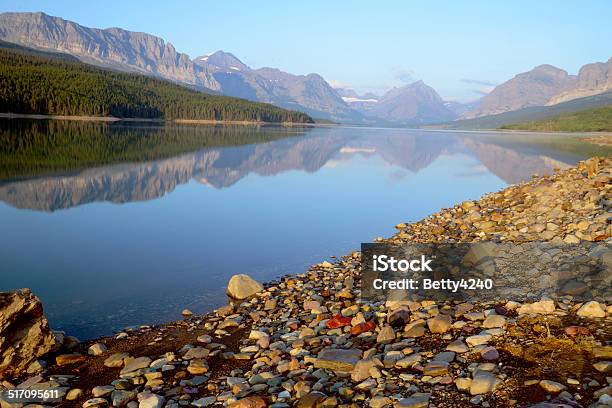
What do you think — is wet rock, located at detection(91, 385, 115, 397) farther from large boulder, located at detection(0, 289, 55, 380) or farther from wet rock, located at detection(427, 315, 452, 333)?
wet rock, located at detection(427, 315, 452, 333)

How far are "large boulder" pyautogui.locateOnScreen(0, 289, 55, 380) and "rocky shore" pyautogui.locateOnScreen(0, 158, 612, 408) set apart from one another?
0.02 metres

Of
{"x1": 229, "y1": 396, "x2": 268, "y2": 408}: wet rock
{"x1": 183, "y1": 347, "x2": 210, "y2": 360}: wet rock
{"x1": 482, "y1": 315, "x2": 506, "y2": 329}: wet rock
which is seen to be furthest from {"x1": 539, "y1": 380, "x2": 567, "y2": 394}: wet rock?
{"x1": 183, "y1": 347, "x2": 210, "y2": 360}: wet rock

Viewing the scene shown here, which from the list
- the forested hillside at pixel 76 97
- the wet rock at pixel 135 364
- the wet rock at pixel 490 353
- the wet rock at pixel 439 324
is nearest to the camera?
the wet rock at pixel 490 353

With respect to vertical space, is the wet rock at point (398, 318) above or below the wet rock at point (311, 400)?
above

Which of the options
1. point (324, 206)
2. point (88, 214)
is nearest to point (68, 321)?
point (88, 214)

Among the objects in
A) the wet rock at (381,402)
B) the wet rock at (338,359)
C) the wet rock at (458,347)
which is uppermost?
the wet rock at (458,347)

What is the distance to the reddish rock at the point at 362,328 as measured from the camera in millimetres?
7970

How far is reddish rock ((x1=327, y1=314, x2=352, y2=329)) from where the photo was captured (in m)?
8.40

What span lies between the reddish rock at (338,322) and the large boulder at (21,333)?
187 inches

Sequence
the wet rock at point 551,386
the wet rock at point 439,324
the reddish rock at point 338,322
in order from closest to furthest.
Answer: the wet rock at point 551,386
the wet rock at point 439,324
the reddish rock at point 338,322

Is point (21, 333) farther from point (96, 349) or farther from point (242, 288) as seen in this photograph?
point (242, 288)

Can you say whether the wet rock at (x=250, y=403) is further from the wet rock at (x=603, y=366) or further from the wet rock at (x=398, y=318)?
the wet rock at (x=603, y=366)

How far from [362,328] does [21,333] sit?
18.6 ft

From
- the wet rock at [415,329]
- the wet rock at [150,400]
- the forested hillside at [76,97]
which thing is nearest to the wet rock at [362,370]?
the wet rock at [415,329]
